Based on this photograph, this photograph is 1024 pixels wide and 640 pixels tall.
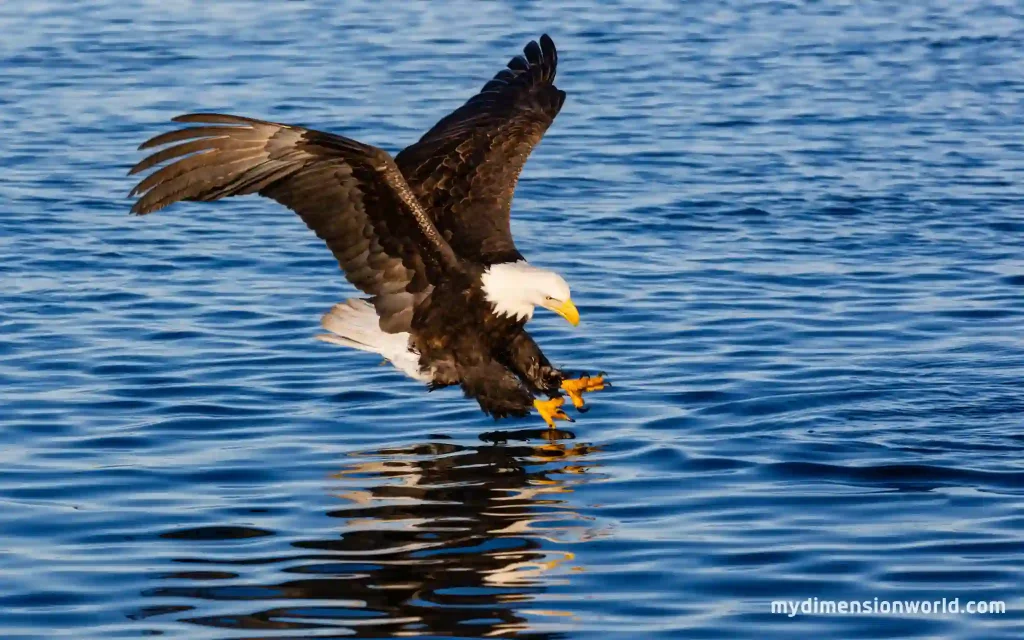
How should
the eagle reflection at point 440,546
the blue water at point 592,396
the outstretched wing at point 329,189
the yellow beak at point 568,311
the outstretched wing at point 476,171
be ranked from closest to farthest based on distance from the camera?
1. the eagle reflection at point 440,546
2. the blue water at point 592,396
3. the outstretched wing at point 329,189
4. the yellow beak at point 568,311
5. the outstretched wing at point 476,171

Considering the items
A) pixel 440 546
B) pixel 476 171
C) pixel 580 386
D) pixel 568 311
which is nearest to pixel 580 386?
pixel 580 386

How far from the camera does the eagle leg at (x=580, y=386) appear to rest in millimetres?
7418

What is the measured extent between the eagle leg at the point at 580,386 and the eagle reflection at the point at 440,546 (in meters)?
0.24

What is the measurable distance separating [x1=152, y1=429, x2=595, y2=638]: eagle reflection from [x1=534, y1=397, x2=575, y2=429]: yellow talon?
7 cm

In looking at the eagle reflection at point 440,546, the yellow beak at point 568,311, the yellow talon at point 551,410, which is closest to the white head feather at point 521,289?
the yellow beak at point 568,311

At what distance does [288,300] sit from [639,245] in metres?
2.23

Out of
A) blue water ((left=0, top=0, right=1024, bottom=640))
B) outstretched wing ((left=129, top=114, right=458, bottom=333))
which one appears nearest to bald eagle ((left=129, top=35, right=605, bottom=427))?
outstretched wing ((left=129, top=114, right=458, bottom=333))

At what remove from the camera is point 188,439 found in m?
7.03

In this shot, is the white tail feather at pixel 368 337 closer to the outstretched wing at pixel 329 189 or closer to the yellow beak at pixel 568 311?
the outstretched wing at pixel 329 189

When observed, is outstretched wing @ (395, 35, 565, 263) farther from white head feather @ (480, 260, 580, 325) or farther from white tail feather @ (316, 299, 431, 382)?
white tail feather @ (316, 299, 431, 382)

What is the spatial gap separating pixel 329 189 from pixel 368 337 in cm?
90

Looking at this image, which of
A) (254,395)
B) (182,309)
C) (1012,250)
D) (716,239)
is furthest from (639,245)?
(254,395)

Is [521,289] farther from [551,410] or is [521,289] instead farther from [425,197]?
[425,197]

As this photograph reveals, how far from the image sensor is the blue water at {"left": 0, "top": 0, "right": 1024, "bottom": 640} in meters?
5.41
